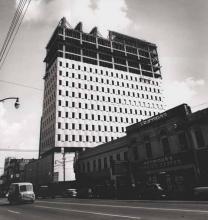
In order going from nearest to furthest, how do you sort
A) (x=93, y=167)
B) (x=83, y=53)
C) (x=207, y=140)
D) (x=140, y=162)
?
(x=207, y=140) → (x=140, y=162) → (x=93, y=167) → (x=83, y=53)

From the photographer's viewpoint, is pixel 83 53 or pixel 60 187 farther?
pixel 83 53

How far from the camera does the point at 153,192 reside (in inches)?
855

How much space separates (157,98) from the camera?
8225 cm

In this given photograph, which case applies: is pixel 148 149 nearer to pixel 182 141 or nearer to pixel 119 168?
pixel 182 141

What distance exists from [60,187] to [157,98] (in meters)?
51.0

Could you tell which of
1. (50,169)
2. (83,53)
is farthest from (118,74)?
(50,169)

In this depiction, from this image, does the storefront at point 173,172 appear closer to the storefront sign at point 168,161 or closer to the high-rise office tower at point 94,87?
the storefront sign at point 168,161

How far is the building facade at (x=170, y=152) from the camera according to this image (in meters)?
23.8

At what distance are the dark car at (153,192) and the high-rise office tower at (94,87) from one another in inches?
1391

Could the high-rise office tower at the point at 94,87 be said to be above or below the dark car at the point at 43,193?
above

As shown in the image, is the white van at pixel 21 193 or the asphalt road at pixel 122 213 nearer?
the asphalt road at pixel 122 213

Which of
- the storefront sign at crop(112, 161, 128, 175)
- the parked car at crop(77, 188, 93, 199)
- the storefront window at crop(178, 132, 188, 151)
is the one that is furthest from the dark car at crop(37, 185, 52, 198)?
the storefront window at crop(178, 132, 188, 151)

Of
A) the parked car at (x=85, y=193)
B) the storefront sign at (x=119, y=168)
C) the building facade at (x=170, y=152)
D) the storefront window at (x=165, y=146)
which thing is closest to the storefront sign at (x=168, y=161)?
the building facade at (x=170, y=152)

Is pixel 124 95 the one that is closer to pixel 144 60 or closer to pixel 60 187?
pixel 144 60
